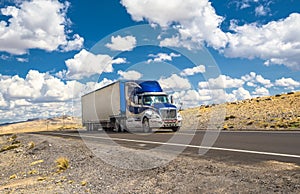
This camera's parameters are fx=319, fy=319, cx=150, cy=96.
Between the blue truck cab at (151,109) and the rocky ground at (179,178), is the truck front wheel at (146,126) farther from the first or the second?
the rocky ground at (179,178)

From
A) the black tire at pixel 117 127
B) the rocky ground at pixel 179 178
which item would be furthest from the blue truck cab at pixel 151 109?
the rocky ground at pixel 179 178

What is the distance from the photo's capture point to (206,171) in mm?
7406

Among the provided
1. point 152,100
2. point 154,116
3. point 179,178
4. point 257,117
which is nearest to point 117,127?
point 152,100

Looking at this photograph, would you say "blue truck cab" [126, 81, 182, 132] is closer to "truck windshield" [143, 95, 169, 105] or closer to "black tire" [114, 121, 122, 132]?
"truck windshield" [143, 95, 169, 105]

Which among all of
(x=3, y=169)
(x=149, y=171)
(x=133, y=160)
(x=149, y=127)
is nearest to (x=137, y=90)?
(x=149, y=127)

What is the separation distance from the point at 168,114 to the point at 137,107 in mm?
2610

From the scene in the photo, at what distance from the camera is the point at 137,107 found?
80.1ft

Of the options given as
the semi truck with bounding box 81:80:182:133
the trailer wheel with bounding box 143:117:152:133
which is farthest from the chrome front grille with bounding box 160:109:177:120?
the trailer wheel with bounding box 143:117:152:133

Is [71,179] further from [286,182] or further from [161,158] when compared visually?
[286,182]

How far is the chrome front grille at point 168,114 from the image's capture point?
23078mm

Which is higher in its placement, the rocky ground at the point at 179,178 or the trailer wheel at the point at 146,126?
the trailer wheel at the point at 146,126

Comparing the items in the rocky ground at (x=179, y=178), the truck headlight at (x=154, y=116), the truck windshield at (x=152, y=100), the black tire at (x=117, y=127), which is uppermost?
the truck windshield at (x=152, y=100)

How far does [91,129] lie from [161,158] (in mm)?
28142

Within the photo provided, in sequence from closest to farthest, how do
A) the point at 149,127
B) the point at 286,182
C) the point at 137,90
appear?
the point at 286,182, the point at 149,127, the point at 137,90
